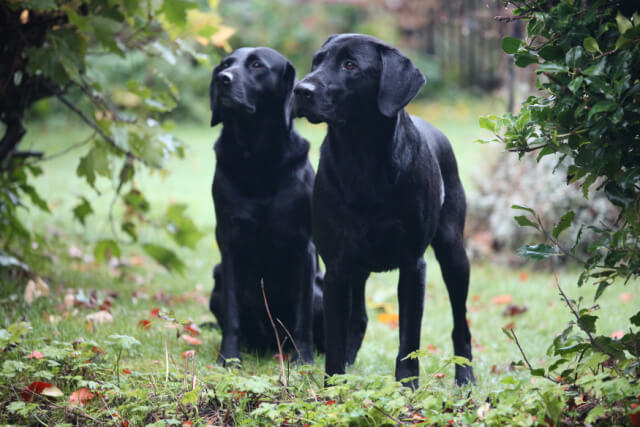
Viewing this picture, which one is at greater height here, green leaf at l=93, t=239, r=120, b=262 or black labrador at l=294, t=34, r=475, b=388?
black labrador at l=294, t=34, r=475, b=388

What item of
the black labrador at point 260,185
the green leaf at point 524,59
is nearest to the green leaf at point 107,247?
the black labrador at point 260,185

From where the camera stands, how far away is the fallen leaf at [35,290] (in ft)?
15.5

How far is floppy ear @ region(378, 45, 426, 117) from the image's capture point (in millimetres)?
3035

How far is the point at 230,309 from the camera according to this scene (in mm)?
4102

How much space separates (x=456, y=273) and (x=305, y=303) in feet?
3.07

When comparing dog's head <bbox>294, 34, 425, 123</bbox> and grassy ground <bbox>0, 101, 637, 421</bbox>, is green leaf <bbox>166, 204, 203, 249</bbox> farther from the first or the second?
dog's head <bbox>294, 34, 425, 123</bbox>

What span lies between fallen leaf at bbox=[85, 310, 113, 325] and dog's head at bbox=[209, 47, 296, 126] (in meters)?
1.43

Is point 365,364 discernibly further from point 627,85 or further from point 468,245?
point 468,245

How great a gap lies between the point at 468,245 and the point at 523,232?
2.03 feet

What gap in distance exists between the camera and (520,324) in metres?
5.54

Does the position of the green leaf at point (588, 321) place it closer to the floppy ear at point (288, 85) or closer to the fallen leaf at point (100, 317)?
the floppy ear at point (288, 85)

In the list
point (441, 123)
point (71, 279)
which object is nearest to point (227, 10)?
point (441, 123)

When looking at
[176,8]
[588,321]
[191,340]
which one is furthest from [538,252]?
[176,8]

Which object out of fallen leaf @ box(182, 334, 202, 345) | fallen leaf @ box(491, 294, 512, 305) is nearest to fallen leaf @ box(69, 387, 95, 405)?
fallen leaf @ box(182, 334, 202, 345)
